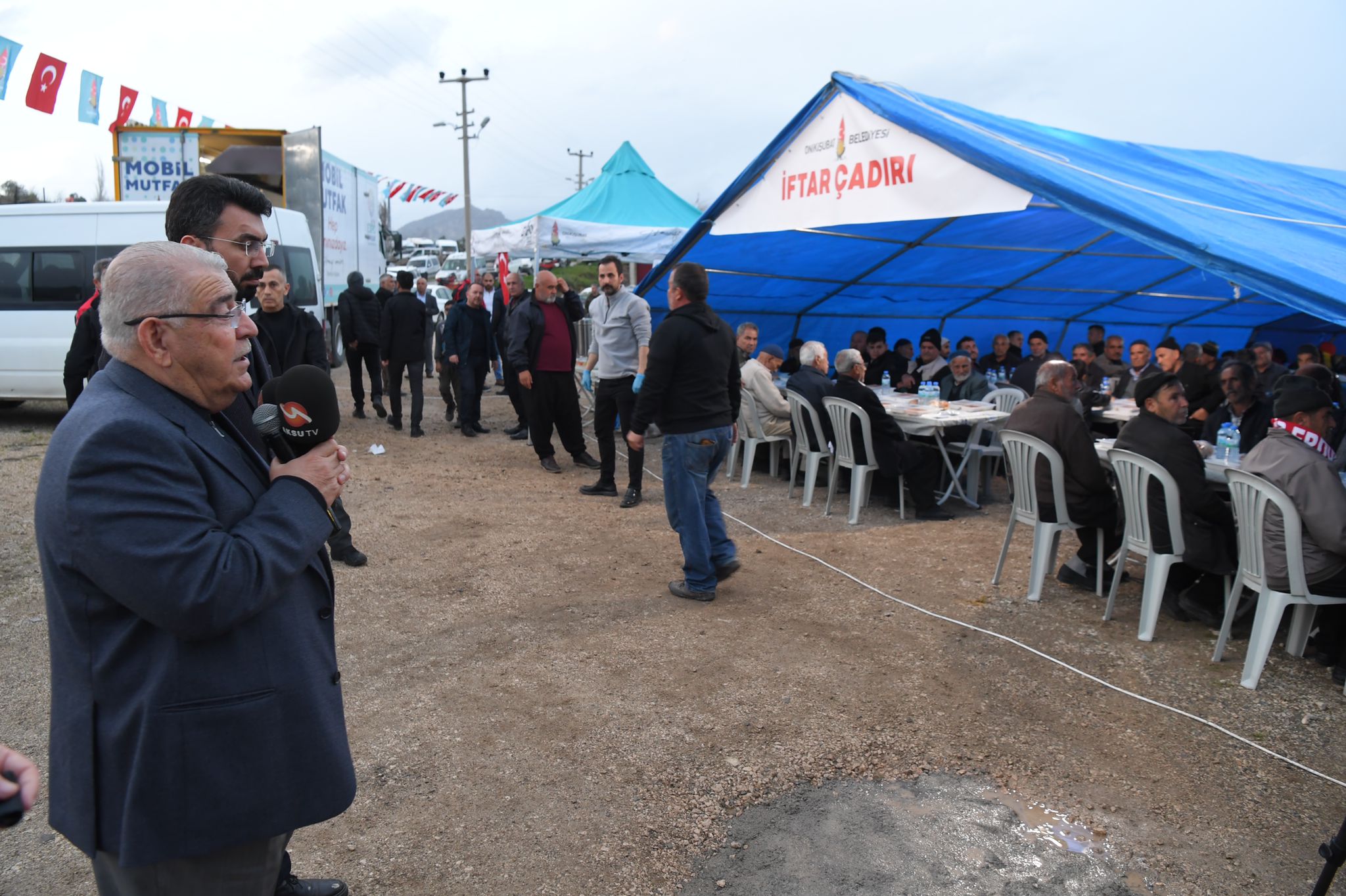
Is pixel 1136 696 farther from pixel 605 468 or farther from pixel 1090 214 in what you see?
pixel 605 468

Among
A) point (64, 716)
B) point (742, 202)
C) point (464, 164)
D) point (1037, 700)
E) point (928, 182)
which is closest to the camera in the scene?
point (64, 716)

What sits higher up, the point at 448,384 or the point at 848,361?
the point at 848,361

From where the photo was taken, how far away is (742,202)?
289 inches

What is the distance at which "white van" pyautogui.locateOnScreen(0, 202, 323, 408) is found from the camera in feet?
30.5

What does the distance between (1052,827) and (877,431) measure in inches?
167

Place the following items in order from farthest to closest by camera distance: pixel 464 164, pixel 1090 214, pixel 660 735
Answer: pixel 464 164
pixel 1090 214
pixel 660 735

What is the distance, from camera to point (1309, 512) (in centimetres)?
398

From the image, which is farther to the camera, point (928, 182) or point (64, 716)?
point (928, 182)

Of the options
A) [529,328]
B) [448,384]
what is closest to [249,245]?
[529,328]

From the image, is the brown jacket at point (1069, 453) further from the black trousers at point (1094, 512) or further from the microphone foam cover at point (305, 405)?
the microphone foam cover at point (305, 405)

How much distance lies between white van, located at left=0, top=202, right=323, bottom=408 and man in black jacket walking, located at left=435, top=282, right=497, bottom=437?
3076mm

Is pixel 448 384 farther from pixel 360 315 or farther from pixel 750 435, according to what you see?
pixel 750 435

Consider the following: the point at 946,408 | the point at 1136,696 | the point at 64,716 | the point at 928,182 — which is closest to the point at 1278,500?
the point at 1136,696

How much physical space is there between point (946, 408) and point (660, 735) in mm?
5016
